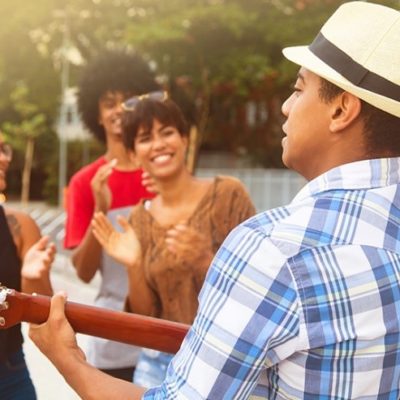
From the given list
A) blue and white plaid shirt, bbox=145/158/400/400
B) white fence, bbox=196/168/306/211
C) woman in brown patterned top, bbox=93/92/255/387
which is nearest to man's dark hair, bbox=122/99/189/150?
woman in brown patterned top, bbox=93/92/255/387

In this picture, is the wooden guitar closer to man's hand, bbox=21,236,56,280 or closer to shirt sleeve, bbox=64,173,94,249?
man's hand, bbox=21,236,56,280

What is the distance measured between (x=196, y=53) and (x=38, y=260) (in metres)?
18.2

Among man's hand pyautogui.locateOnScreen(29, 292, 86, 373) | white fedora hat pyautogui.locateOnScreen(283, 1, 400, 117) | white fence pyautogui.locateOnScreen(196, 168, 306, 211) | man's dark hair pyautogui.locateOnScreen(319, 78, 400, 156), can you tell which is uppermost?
white fedora hat pyautogui.locateOnScreen(283, 1, 400, 117)

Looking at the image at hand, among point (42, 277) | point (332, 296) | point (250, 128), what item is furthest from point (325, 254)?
point (250, 128)

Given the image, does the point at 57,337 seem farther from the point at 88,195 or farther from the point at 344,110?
the point at 88,195

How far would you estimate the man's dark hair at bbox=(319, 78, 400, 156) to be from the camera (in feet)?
4.72

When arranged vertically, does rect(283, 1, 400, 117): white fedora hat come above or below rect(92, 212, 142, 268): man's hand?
above

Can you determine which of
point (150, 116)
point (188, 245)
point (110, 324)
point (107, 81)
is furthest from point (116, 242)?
point (107, 81)

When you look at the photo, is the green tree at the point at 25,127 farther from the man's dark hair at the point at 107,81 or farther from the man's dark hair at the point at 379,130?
the man's dark hair at the point at 379,130

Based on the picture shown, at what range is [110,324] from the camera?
1881mm

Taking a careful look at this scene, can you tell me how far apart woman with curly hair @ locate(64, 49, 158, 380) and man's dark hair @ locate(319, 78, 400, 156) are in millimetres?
2147

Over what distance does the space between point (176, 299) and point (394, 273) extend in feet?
5.72

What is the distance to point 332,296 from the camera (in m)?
1.31

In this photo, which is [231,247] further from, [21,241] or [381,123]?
[21,241]
